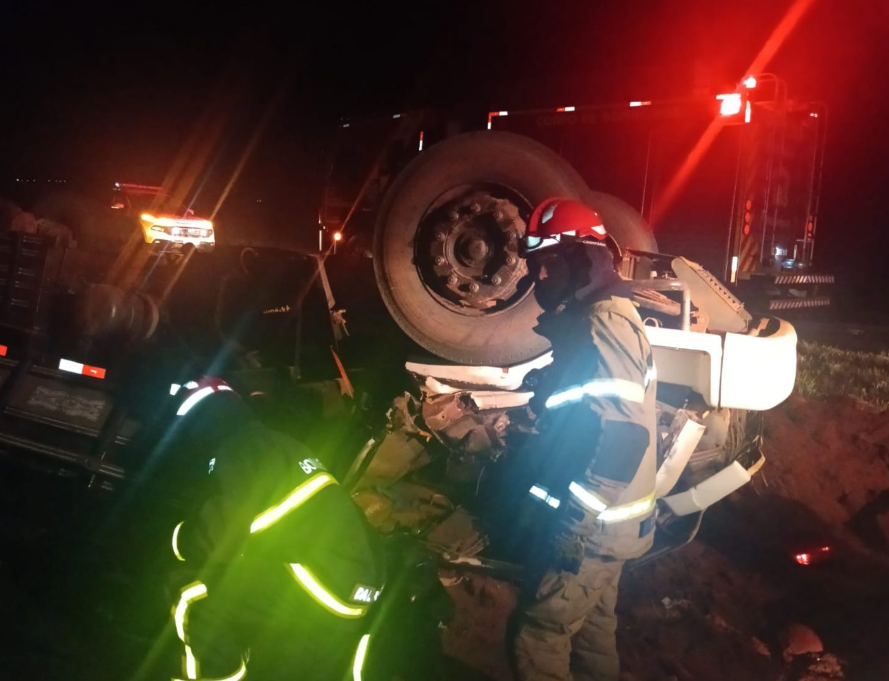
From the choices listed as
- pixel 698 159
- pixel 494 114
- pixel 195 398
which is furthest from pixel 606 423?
pixel 494 114

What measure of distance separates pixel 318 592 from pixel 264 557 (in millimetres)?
195

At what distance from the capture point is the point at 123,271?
394 cm

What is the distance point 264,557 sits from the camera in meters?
2.01

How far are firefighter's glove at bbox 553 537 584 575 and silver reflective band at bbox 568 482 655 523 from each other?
0.39 feet

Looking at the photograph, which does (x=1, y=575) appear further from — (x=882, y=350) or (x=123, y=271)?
(x=882, y=350)

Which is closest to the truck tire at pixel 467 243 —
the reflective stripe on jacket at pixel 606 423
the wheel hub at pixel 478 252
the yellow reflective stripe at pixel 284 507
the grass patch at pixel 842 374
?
the wheel hub at pixel 478 252

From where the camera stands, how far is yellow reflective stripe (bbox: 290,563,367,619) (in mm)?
1963

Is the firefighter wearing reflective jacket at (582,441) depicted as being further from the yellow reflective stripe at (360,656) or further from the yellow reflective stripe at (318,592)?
the yellow reflective stripe at (318,592)

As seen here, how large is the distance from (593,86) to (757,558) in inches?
134

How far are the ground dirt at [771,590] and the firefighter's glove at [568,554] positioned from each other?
35.2 inches

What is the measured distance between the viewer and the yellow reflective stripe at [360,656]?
2.16 m

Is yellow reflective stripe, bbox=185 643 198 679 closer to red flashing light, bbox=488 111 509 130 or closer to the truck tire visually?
the truck tire

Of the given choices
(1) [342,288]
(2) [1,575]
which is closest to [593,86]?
(1) [342,288]

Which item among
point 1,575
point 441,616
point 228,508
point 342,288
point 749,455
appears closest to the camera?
point 228,508
